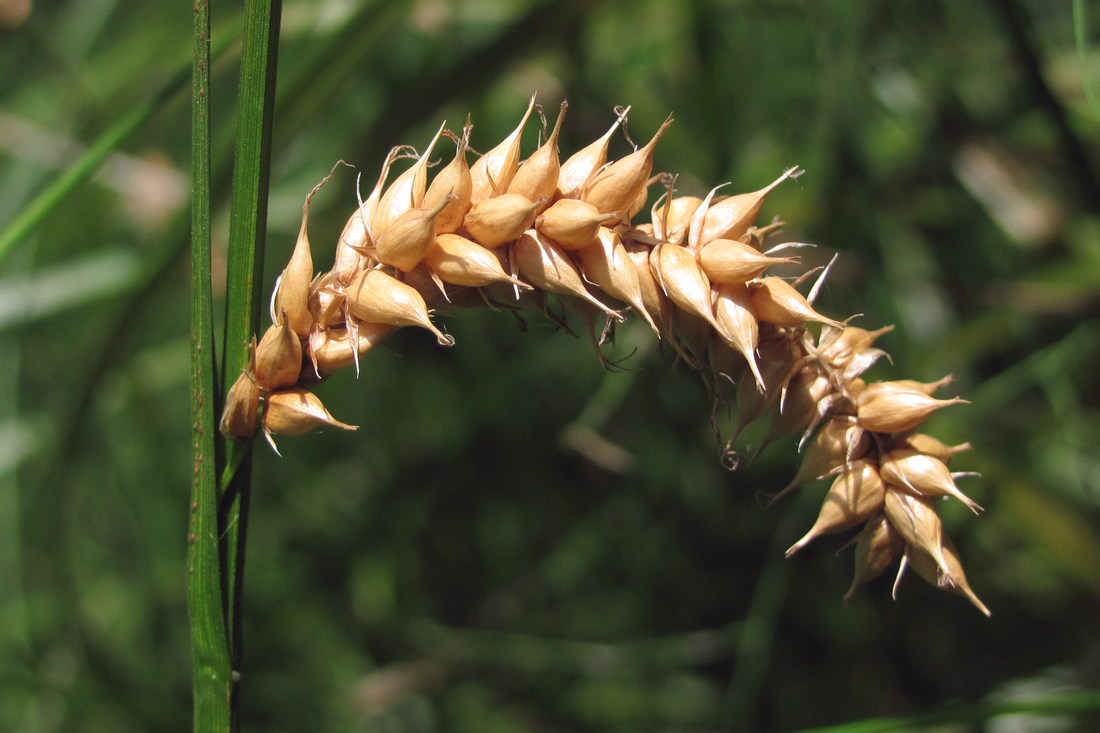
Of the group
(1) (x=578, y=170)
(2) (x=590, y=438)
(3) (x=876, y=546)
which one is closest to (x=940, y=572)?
(3) (x=876, y=546)

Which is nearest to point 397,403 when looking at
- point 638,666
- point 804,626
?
point 638,666

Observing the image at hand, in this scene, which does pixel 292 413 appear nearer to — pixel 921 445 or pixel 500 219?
pixel 500 219

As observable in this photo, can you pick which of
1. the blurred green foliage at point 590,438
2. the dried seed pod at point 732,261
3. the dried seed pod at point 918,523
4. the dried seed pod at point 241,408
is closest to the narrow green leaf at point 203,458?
the dried seed pod at point 241,408

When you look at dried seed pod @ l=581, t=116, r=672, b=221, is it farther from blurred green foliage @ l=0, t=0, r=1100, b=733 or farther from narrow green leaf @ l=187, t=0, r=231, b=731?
blurred green foliage @ l=0, t=0, r=1100, b=733

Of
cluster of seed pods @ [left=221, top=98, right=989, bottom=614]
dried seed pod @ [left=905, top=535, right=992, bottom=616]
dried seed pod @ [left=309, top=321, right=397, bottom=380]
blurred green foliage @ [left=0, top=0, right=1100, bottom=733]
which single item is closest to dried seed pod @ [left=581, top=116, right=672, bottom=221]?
cluster of seed pods @ [left=221, top=98, right=989, bottom=614]

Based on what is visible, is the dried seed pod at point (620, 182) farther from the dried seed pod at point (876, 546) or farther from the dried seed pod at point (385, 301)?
the dried seed pod at point (876, 546)

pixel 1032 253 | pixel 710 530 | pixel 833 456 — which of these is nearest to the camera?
pixel 833 456

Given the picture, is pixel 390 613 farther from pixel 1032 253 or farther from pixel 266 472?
pixel 1032 253
